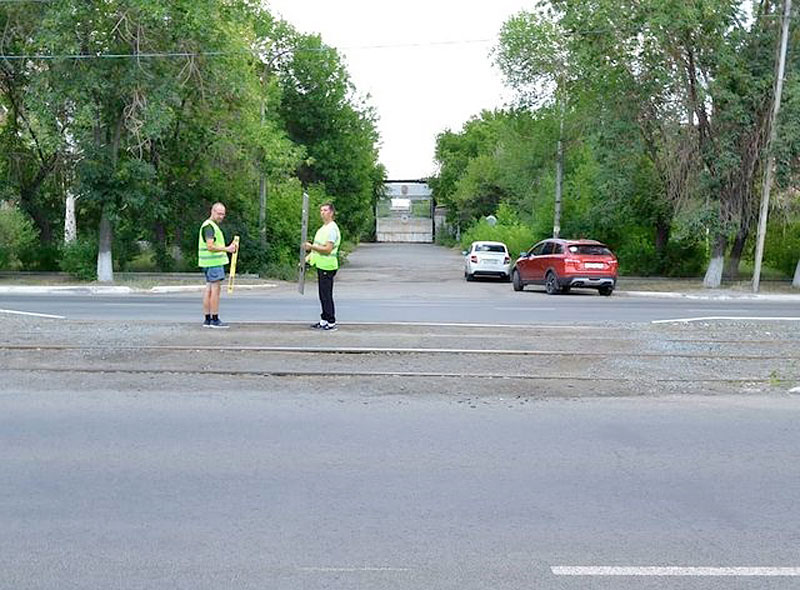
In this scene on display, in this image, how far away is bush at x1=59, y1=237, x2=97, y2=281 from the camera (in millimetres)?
27812

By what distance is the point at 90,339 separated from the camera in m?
11.6

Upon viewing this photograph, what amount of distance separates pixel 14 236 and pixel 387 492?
2763cm

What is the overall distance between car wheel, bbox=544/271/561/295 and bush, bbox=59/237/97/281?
14125 millimetres

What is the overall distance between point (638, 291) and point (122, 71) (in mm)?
16531

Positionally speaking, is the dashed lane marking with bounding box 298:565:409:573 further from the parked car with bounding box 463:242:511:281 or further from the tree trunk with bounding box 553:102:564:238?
the tree trunk with bounding box 553:102:564:238

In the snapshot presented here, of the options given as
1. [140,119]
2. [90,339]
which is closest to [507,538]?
[90,339]

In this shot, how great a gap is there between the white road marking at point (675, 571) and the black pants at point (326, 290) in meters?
8.11

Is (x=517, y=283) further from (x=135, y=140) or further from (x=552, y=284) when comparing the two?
(x=135, y=140)

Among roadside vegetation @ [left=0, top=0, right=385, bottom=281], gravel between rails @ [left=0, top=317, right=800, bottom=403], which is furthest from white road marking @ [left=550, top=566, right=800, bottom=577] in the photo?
roadside vegetation @ [left=0, top=0, right=385, bottom=281]

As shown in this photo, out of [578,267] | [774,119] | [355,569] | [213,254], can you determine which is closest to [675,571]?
[355,569]

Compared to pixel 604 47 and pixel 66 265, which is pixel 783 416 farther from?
pixel 66 265

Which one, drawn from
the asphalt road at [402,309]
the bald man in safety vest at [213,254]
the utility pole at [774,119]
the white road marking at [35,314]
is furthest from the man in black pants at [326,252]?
the utility pole at [774,119]

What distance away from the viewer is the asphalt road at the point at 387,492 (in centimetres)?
426

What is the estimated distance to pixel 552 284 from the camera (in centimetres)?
2486
